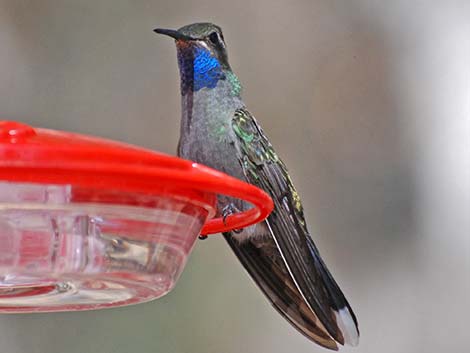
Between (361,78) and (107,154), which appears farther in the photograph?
(361,78)

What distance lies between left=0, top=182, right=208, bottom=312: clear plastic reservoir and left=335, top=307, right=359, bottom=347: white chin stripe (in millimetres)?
735

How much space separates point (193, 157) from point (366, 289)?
4.99 ft

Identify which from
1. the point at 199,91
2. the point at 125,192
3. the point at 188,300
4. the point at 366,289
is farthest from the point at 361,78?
the point at 125,192

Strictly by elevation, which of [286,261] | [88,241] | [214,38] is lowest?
[286,261]

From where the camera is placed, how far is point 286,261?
1.85 m

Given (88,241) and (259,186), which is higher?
(88,241)

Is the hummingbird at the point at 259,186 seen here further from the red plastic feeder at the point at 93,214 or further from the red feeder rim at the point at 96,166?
the red feeder rim at the point at 96,166

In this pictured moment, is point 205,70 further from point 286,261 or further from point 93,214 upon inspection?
point 93,214

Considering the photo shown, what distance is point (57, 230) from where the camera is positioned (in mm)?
1155

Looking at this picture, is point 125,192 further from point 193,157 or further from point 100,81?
point 100,81

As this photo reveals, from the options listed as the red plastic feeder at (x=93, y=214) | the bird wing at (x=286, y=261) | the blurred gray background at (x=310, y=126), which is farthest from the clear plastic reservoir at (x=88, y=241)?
the blurred gray background at (x=310, y=126)

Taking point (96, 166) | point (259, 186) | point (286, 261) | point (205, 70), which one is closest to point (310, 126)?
point (205, 70)

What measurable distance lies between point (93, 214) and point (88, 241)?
0.04 metres

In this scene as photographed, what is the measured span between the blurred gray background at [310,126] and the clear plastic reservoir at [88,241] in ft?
5.73
